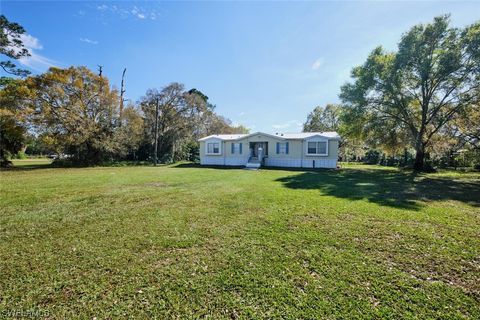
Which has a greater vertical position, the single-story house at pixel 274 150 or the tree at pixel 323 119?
the tree at pixel 323 119

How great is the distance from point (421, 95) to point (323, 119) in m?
19.5

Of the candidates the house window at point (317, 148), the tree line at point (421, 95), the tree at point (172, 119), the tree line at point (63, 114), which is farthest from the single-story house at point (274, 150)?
the tree line at point (63, 114)

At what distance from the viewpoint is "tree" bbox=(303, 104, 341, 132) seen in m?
35.7

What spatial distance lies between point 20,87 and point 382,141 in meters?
31.5

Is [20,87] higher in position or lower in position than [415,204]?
higher

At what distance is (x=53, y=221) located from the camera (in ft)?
16.3

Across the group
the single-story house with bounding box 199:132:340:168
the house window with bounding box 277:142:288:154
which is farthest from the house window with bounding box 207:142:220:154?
the house window with bounding box 277:142:288:154

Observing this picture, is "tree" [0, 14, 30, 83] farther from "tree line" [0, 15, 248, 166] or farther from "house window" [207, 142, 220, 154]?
"house window" [207, 142, 220, 154]

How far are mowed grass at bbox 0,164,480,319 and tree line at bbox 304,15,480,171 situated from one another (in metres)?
13.1

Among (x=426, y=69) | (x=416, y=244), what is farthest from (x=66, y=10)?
(x=426, y=69)

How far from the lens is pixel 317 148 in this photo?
1903 cm

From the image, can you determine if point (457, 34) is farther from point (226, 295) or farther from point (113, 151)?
point (113, 151)

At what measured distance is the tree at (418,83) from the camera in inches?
563

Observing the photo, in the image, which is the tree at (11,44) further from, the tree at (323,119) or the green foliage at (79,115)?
the tree at (323,119)
